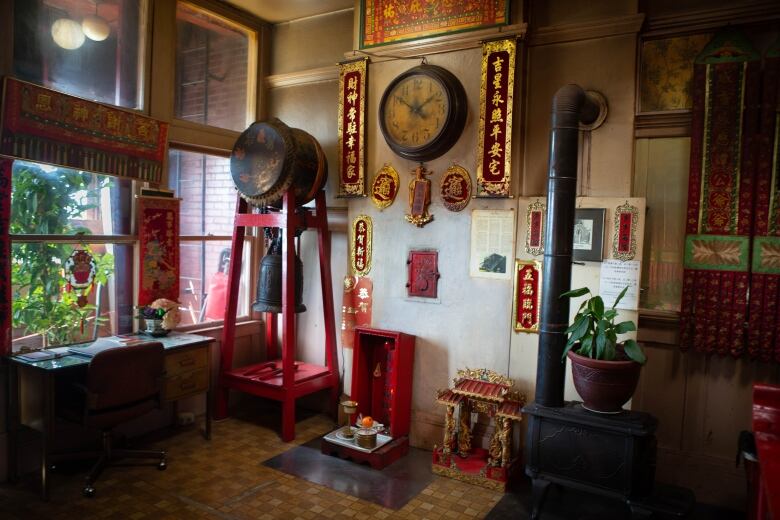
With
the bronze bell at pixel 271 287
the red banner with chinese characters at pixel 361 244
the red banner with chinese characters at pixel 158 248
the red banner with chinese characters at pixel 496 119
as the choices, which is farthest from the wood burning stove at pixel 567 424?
the red banner with chinese characters at pixel 158 248

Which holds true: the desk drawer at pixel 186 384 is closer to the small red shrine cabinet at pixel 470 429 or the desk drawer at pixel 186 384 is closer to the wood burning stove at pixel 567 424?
the small red shrine cabinet at pixel 470 429

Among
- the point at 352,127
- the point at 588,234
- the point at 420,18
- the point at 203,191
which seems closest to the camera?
the point at 588,234

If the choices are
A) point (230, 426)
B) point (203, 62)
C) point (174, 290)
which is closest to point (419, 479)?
point (230, 426)

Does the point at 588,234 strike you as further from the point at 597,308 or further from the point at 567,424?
the point at 567,424

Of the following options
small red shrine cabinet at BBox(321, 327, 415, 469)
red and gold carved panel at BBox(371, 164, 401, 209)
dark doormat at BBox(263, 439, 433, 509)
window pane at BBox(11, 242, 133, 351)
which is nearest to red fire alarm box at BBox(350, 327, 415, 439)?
small red shrine cabinet at BBox(321, 327, 415, 469)

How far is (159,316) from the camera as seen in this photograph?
13.3 ft

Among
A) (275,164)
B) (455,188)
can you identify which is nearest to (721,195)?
(455,188)

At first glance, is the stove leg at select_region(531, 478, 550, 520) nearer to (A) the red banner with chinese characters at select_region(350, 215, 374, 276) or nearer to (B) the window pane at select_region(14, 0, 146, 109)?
(A) the red banner with chinese characters at select_region(350, 215, 374, 276)

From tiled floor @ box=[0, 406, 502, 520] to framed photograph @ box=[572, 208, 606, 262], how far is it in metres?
1.61

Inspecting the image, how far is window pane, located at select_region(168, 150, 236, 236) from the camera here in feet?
14.8

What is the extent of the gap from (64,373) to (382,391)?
2241mm

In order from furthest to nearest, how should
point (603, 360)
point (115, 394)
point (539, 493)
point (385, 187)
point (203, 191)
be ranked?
point (203, 191) < point (385, 187) < point (115, 394) < point (539, 493) < point (603, 360)

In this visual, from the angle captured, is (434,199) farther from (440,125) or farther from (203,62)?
(203,62)

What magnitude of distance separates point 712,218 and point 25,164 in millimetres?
4275
